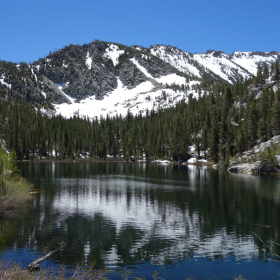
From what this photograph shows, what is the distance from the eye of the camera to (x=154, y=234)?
26953 millimetres

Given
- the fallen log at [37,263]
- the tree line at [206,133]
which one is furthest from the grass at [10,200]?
the tree line at [206,133]

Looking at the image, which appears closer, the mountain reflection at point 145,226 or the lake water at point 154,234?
the lake water at point 154,234

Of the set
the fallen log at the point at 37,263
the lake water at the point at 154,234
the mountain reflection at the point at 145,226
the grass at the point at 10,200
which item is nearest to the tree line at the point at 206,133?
the mountain reflection at the point at 145,226

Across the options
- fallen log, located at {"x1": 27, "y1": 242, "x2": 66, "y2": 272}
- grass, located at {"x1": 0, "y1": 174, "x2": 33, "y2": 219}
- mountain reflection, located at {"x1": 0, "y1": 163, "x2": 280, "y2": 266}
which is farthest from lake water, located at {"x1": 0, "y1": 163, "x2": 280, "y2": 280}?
grass, located at {"x1": 0, "y1": 174, "x2": 33, "y2": 219}

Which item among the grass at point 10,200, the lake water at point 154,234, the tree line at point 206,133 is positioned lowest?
the lake water at point 154,234

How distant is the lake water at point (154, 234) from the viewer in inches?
776

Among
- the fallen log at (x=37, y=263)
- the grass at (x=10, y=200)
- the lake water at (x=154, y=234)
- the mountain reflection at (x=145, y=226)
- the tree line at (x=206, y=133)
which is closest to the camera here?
the fallen log at (x=37, y=263)

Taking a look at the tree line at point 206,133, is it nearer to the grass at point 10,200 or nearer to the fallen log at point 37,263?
the grass at point 10,200

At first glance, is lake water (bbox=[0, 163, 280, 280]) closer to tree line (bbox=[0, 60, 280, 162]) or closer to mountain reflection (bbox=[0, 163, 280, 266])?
mountain reflection (bbox=[0, 163, 280, 266])

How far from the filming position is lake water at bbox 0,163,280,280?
64.7 feet

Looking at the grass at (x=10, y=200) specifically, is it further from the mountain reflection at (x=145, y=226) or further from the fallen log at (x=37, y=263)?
the fallen log at (x=37, y=263)

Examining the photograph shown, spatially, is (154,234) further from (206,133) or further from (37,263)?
(206,133)

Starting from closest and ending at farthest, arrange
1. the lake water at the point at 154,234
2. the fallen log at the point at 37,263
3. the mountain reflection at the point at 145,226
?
the fallen log at the point at 37,263 < the lake water at the point at 154,234 < the mountain reflection at the point at 145,226

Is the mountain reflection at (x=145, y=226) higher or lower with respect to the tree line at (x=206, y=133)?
lower
